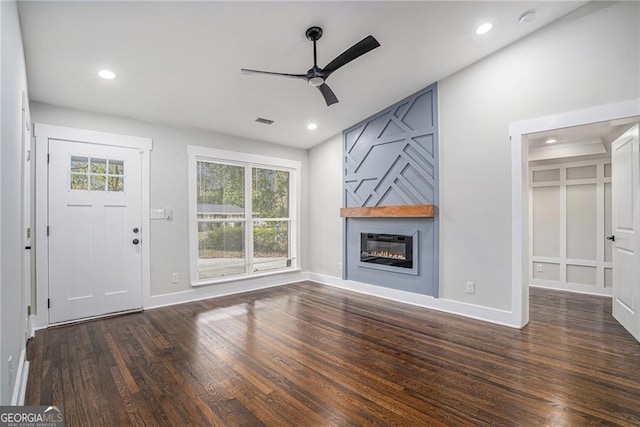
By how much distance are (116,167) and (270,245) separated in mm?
2676

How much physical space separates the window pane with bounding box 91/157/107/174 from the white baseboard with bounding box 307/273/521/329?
383 cm

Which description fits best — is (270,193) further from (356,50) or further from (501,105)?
(501,105)

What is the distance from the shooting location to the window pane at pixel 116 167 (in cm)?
383

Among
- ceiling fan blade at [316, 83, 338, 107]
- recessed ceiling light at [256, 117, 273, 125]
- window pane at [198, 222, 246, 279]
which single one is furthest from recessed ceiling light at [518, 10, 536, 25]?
window pane at [198, 222, 246, 279]

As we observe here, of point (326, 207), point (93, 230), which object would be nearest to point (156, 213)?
point (93, 230)

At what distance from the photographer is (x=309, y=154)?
602 centimetres

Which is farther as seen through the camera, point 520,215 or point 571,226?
point 571,226

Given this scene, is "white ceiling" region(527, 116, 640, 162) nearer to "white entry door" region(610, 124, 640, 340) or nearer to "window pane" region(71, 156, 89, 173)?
"white entry door" region(610, 124, 640, 340)

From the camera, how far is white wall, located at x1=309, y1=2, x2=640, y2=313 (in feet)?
9.46

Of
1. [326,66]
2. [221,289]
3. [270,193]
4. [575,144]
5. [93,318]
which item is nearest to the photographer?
[326,66]

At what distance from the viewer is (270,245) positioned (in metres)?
5.54

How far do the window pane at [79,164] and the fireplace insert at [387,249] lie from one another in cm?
396

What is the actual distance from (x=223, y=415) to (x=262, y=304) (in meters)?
2.39

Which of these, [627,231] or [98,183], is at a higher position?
[98,183]
